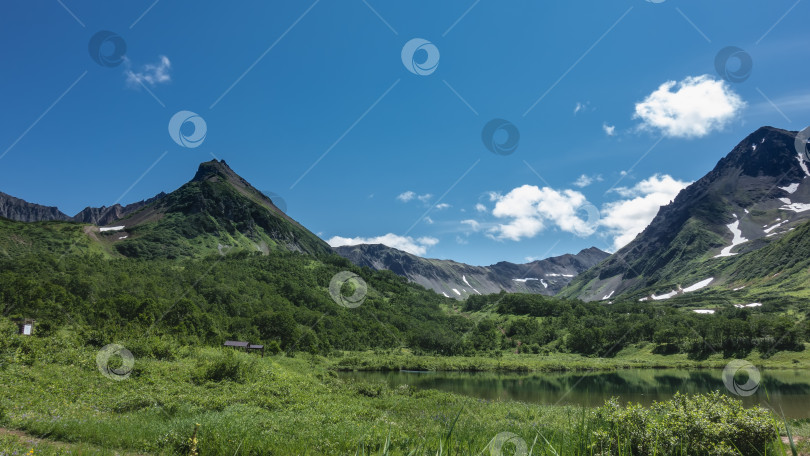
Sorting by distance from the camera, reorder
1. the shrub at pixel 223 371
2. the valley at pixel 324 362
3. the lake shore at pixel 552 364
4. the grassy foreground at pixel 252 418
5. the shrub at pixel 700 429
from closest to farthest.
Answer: the grassy foreground at pixel 252 418, the shrub at pixel 700 429, the valley at pixel 324 362, the shrub at pixel 223 371, the lake shore at pixel 552 364

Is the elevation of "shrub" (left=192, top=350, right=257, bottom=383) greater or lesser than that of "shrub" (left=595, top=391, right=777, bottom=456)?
greater

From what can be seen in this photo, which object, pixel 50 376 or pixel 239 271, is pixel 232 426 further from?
pixel 239 271

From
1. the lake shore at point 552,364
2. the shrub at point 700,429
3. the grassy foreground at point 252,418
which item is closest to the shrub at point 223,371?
the grassy foreground at point 252,418

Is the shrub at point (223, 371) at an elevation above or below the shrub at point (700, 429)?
above

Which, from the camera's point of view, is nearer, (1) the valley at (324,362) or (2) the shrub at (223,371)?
(1) the valley at (324,362)

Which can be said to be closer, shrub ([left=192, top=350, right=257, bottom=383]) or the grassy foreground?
the grassy foreground

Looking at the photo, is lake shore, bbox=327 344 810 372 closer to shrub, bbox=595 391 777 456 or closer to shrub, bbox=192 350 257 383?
shrub, bbox=192 350 257 383

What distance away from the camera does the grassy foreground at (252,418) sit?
32.5 feet

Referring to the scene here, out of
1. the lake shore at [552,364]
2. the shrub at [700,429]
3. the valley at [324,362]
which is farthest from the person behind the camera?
the lake shore at [552,364]

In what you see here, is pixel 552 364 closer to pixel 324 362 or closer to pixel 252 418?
pixel 324 362

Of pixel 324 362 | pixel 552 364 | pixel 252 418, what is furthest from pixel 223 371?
pixel 552 364

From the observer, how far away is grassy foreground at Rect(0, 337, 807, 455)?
32.5ft

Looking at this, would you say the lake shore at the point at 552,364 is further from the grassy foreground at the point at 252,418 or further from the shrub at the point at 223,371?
the shrub at the point at 223,371

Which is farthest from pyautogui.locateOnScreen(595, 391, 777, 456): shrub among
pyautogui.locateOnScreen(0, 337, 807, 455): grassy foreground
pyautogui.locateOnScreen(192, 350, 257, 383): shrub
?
pyautogui.locateOnScreen(192, 350, 257, 383): shrub
